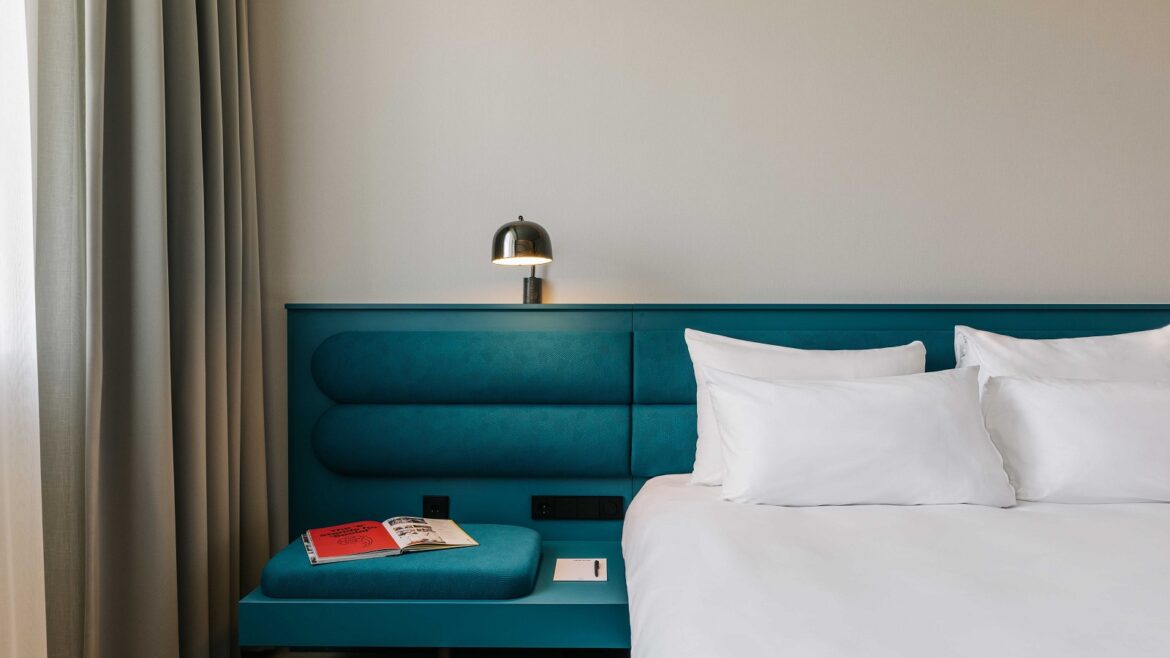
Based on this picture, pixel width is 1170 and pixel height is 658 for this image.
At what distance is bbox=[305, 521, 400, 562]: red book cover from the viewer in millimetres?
1851

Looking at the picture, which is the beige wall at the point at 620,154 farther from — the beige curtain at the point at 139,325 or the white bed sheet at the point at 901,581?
the white bed sheet at the point at 901,581

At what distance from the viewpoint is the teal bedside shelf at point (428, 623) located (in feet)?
5.80

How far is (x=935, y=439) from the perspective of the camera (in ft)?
6.00

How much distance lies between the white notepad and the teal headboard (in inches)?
9.9

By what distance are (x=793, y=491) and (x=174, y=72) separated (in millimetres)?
2009

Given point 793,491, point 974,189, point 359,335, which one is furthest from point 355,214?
point 974,189

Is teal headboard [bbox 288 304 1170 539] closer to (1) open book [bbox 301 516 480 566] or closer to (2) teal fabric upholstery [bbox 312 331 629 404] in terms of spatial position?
(2) teal fabric upholstery [bbox 312 331 629 404]

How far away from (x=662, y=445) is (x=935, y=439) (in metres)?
0.81

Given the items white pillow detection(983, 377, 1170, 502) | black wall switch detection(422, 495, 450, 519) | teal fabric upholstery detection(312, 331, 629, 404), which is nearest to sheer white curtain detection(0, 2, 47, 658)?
teal fabric upholstery detection(312, 331, 629, 404)

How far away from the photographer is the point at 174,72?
195 centimetres

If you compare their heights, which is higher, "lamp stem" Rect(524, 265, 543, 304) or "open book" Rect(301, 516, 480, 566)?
"lamp stem" Rect(524, 265, 543, 304)

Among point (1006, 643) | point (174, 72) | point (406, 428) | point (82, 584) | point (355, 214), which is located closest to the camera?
point (1006, 643)

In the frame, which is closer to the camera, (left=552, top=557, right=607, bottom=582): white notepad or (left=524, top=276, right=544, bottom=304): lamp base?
(left=552, top=557, right=607, bottom=582): white notepad

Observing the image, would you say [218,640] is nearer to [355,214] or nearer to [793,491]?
[355,214]
